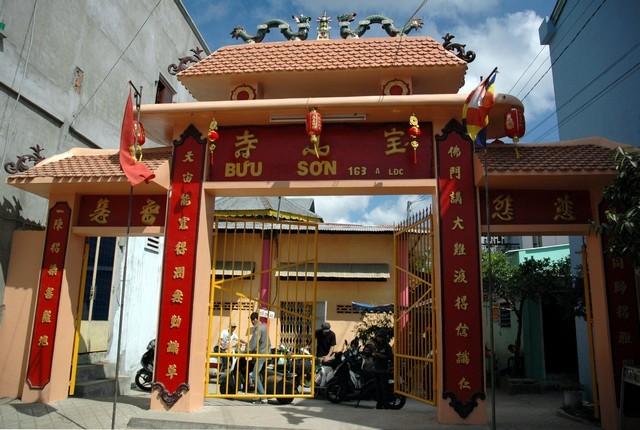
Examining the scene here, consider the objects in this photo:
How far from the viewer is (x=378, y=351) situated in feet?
26.0

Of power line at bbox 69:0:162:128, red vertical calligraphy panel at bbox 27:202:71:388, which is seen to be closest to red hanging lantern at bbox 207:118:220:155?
red vertical calligraphy panel at bbox 27:202:71:388

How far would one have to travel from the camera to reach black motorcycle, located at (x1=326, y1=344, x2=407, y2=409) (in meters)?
8.05

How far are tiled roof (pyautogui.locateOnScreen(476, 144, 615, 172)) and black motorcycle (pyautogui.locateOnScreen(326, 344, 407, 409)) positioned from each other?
3.74 meters

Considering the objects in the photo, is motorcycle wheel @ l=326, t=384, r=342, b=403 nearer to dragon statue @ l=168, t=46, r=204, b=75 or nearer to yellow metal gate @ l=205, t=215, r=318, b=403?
yellow metal gate @ l=205, t=215, r=318, b=403

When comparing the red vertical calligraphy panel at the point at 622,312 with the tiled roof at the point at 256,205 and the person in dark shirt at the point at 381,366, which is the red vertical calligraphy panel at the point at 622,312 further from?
the tiled roof at the point at 256,205

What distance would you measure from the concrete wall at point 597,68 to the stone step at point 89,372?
9550 mm

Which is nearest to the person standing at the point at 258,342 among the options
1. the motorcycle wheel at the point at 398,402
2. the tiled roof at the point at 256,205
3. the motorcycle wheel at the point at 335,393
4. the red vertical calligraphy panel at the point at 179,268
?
the red vertical calligraphy panel at the point at 179,268

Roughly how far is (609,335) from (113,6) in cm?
1037

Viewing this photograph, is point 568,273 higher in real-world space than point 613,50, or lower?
lower

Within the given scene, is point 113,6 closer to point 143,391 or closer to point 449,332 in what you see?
point 143,391

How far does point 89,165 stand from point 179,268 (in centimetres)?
199

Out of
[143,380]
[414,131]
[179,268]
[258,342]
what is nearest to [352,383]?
[258,342]

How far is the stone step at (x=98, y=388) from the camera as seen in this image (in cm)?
749

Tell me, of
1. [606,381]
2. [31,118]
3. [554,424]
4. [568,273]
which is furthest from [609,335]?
[31,118]
